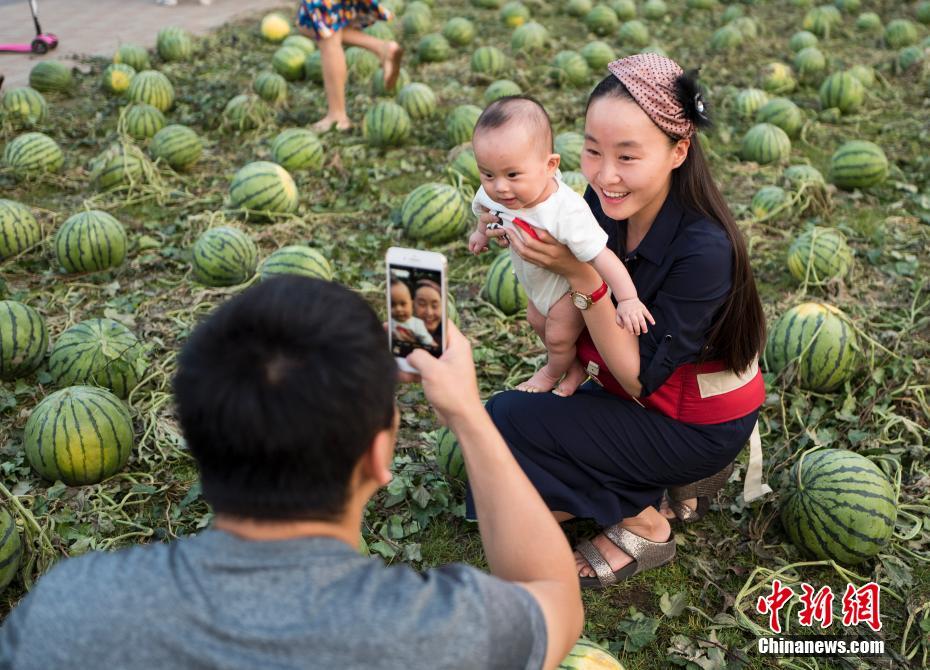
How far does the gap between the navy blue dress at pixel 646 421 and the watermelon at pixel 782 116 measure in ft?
16.2

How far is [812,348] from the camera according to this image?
161 inches

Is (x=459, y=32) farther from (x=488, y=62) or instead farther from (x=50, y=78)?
(x=50, y=78)

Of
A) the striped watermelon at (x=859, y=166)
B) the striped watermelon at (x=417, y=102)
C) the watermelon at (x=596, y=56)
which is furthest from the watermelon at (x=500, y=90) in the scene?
the striped watermelon at (x=859, y=166)

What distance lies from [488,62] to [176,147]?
3.81 metres

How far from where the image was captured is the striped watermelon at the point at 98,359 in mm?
3939

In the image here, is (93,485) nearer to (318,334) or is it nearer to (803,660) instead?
(318,334)

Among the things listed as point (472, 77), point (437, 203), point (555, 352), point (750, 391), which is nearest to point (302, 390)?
point (555, 352)

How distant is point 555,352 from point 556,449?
0.42 meters

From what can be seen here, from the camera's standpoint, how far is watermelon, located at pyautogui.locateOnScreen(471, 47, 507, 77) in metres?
8.93

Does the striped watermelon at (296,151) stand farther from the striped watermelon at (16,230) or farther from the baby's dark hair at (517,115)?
the baby's dark hair at (517,115)

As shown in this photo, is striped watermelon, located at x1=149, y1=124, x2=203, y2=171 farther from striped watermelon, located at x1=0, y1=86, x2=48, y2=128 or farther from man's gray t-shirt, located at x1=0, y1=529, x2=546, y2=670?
man's gray t-shirt, located at x1=0, y1=529, x2=546, y2=670

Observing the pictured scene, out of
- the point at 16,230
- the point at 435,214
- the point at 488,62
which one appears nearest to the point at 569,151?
the point at 435,214

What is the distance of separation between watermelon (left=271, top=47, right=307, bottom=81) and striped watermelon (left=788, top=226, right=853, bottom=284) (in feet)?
19.2

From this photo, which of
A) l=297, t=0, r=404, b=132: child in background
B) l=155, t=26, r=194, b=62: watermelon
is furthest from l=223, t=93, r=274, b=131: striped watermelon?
l=155, t=26, r=194, b=62: watermelon
